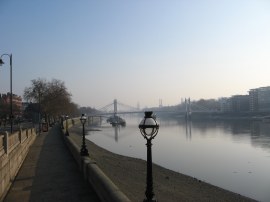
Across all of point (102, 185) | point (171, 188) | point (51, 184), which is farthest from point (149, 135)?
point (171, 188)

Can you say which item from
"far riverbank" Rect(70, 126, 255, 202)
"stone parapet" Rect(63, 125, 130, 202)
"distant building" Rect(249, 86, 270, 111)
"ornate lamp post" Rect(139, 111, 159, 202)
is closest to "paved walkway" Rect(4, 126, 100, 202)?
"stone parapet" Rect(63, 125, 130, 202)

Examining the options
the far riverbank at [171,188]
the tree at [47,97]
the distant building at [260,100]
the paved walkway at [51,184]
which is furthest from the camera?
the distant building at [260,100]

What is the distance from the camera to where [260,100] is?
19138cm

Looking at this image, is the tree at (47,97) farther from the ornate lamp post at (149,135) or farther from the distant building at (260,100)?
the distant building at (260,100)

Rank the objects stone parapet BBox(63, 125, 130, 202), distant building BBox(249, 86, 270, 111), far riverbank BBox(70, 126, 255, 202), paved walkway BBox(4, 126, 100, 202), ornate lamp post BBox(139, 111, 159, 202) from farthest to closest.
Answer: distant building BBox(249, 86, 270, 111), far riverbank BBox(70, 126, 255, 202), paved walkway BBox(4, 126, 100, 202), stone parapet BBox(63, 125, 130, 202), ornate lamp post BBox(139, 111, 159, 202)

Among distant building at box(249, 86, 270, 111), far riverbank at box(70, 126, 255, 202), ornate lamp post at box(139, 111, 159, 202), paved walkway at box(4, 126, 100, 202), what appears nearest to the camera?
ornate lamp post at box(139, 111, 159, 202)

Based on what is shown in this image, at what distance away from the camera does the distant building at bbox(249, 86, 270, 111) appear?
614 ft

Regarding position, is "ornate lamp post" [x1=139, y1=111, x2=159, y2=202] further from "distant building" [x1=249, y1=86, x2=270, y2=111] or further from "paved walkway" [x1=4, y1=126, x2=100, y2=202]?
"distant building" [x1=249, y1=86, x2=270, y2=111]

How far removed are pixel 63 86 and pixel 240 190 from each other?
221ft

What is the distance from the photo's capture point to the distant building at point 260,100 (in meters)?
187

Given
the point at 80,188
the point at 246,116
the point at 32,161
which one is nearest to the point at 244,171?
the point at 32,161

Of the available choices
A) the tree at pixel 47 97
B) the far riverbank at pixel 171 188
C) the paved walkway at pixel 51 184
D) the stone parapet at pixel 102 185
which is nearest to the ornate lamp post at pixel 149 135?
the stone parapet at pixel 102 185

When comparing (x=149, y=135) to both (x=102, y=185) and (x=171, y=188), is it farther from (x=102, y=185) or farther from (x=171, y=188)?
(x=171, y=188)

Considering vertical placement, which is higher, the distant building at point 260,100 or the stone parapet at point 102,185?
the distant building at point 260,100
